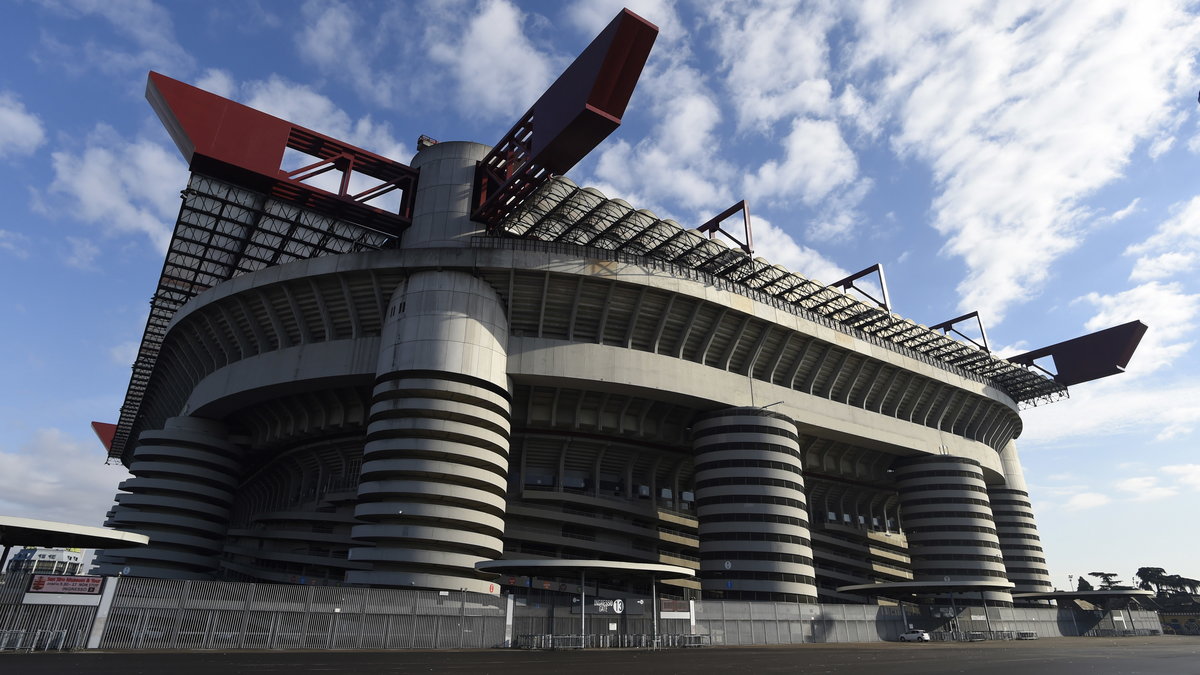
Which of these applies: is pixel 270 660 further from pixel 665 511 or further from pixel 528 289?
pixel 665 511

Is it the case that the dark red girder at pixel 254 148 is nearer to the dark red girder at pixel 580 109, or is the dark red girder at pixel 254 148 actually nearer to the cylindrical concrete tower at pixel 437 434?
the cylindrical concrete tower at pixel 437 434

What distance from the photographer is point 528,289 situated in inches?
1869

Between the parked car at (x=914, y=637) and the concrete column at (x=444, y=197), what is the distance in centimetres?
4372

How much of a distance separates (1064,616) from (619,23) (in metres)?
70.3

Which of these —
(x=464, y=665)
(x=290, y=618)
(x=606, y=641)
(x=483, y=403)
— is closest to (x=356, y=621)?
(x=290, y=618)

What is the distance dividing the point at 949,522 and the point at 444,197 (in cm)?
5724

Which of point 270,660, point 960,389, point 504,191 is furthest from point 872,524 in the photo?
point 270,660

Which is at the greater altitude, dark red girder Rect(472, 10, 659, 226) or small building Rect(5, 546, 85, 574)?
dark red girder Rect(472, 10, 659, 226)

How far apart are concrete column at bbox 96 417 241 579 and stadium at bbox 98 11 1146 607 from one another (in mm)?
177

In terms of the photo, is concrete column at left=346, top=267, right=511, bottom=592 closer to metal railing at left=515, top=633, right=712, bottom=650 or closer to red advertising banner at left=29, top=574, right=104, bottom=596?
metal railing at left=515, top=633, right=712, bottom=650

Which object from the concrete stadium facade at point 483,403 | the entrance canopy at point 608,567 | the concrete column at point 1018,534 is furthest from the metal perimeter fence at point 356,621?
the concrete column at point 1018,534

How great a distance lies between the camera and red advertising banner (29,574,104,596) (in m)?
23.8

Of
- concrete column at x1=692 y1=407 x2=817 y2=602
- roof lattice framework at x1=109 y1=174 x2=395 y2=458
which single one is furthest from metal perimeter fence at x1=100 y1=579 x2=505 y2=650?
roof lattice framework at x1=109 y1=174 x2=395 y2=458

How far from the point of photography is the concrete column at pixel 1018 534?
7888cm
